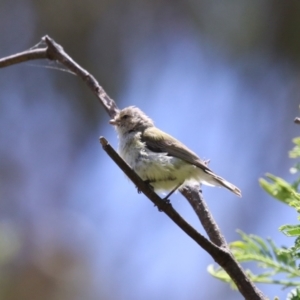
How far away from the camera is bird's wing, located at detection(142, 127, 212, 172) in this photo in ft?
5.81

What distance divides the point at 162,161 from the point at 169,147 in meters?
0.10

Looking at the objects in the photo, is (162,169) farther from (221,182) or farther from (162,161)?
(221,182)

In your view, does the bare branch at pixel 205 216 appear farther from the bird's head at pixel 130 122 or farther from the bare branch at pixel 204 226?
the bird's head at pixel 130 122

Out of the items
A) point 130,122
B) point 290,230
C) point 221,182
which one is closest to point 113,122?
point 130,122

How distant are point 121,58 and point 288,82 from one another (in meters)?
1.16

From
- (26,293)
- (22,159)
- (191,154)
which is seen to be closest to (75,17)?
(22,159)

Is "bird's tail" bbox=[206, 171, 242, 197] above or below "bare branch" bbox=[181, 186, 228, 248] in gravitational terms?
above

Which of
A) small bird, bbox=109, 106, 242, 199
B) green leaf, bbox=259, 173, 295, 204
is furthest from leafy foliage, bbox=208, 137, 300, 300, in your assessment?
small bird, bbox=109, 106, 242, 199

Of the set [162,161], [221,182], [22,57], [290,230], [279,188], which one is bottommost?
[290,230]

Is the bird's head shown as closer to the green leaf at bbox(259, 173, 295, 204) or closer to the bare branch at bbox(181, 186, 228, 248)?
the bare branch at bbox(181, 186, 228, 248)

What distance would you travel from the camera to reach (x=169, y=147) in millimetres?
1829

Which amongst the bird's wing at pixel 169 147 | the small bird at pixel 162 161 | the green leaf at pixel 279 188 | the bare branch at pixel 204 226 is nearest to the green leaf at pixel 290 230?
the bare branch at pixel 204 226

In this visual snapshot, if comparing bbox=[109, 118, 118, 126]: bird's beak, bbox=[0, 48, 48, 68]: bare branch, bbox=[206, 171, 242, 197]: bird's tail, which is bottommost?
bbox=[206, 171, 242, 197]: bird's tail

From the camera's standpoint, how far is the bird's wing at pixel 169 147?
1.77 metres
